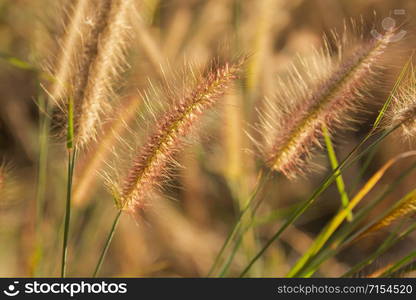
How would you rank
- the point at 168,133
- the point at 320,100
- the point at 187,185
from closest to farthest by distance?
the point at 168,133 < the point at 320,100 < the point at 187,185

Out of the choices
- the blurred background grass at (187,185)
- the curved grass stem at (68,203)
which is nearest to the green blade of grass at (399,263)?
the curved grass stem at (68,203)

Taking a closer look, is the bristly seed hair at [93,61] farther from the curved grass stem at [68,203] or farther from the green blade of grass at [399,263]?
the green blade of grass at [399,263]

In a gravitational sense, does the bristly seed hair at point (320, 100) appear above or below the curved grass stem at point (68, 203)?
above

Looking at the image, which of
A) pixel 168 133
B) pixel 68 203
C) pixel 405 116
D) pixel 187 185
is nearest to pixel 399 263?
pixel 405 116

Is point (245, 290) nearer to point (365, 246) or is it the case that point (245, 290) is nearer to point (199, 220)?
point (199, 220)

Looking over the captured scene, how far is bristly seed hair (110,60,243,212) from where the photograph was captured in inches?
31.5

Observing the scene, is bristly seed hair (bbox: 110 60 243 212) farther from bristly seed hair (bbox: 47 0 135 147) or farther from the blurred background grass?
the blurred background grass

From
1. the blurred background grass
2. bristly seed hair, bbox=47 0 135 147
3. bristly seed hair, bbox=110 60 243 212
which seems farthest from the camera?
the blurred background grass

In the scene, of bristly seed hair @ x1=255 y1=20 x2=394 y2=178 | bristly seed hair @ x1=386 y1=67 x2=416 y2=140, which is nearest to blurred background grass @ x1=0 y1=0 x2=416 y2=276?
bristly seed hair @ x1=255 y1=20 x2=394 y2=178

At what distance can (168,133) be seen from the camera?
0.82m

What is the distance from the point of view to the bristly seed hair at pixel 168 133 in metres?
0.80

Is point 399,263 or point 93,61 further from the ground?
point 93,61

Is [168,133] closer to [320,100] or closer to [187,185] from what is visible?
[320,100]

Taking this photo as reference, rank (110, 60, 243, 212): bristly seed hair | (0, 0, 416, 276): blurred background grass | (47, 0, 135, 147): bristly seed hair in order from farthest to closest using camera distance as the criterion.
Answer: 1. (0, 0, 416, 276): blurred background grass
2. (47, 0, 135, 147): bristly seed hair
3. (110, 60, 243, 212): bristly seed hair
